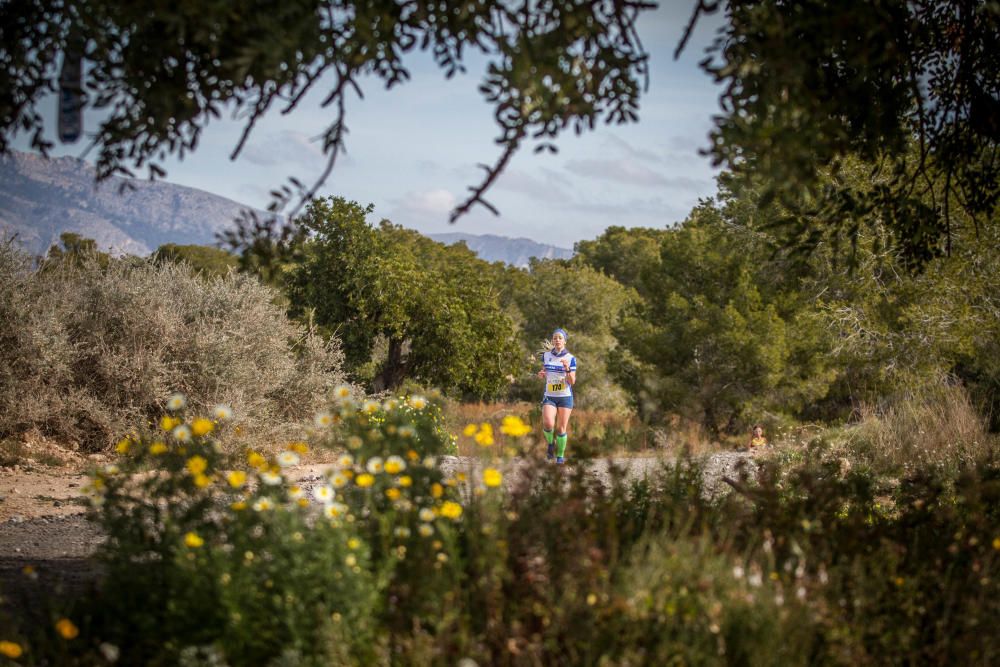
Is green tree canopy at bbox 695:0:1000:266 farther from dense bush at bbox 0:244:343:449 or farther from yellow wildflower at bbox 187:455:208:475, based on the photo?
dense bush at bbox 0:244:343:449

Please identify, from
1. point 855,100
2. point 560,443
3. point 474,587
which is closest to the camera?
point 474,587

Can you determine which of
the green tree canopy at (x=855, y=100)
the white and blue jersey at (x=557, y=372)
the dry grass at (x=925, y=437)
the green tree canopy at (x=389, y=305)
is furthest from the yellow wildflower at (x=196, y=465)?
the green tree canopy at (x=389, y=305)

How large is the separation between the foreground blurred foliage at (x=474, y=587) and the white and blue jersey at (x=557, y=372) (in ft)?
24.9

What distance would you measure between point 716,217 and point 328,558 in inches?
824

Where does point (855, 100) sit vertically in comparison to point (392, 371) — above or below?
above

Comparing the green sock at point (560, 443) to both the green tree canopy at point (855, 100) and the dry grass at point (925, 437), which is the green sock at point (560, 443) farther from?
the green tree canopy at point (855, 100)

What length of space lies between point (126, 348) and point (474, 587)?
401 inches

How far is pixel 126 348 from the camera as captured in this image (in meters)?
12.0

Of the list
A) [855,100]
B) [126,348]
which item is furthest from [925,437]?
[126,348]

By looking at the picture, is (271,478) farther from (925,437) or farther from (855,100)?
(925,437)

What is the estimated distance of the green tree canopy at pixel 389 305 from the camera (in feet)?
64.0

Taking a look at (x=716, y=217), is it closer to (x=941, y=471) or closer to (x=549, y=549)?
(x=941, y=471)

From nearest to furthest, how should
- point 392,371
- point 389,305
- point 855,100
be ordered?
point 855,100
point 389,305
point 392,371

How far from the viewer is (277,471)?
3523 mm
